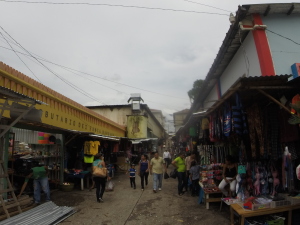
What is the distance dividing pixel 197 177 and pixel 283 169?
3.81 metres

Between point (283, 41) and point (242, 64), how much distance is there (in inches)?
54.9

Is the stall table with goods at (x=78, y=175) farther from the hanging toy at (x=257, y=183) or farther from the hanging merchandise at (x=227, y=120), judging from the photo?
the hanging toy at (x=257, y=183)

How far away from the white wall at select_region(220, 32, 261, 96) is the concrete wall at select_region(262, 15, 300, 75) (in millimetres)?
520

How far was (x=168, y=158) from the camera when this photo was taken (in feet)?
59.2

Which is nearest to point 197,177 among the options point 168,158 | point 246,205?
point 246,205

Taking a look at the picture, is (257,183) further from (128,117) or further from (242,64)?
(128,117)

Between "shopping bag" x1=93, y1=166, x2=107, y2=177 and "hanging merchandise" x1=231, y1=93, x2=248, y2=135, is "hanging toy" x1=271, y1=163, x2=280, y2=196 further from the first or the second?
"shopping bag" x1=93, y1=166, x2=107, y2=177

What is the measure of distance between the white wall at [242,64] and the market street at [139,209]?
4.49 metres

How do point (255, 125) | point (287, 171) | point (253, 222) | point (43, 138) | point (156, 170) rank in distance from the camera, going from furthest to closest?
1. point (43, 138)
2. point (156, 170)
3. point (255, 125)
4. point (287, 171)
5. point (253, 222)

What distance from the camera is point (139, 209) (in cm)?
679

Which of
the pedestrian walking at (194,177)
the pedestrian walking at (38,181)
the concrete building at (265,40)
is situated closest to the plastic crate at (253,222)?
the concrete building at (265,40)

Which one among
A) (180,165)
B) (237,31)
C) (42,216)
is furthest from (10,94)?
(237,31)

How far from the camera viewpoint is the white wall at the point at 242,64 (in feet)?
23.4

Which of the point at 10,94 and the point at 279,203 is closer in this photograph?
the point at 10,94
